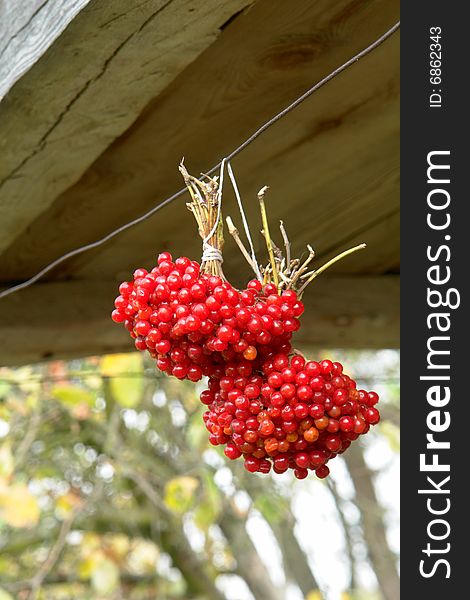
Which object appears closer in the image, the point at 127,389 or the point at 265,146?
the point at 265,146

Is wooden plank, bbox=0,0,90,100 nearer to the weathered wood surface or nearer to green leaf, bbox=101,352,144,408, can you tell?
the weathered wood surface

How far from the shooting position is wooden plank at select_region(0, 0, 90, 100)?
837 mm

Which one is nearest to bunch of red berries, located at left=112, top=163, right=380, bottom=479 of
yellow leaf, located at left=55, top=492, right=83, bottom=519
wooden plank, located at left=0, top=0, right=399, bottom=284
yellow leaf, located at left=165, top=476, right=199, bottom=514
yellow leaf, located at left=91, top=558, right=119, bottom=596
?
wooden plank, located at left=0, top=0, right=399, bottom=284

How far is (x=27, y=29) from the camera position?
91cm

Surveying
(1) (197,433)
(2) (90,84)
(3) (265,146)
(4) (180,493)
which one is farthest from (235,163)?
(1) (197,433)

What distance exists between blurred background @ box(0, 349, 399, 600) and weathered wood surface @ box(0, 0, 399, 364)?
776mm

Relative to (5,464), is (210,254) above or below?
below

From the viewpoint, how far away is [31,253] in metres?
1.44

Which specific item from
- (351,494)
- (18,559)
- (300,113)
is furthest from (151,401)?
(300,113)

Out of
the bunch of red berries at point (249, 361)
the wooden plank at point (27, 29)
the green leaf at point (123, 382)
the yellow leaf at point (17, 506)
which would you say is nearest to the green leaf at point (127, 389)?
the green leaf at point (123, 382)

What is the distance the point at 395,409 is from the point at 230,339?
297 centimetres

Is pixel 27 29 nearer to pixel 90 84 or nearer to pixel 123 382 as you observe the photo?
pixel 90 84

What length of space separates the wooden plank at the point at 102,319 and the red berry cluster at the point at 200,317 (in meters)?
0.74

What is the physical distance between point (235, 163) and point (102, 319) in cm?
41
